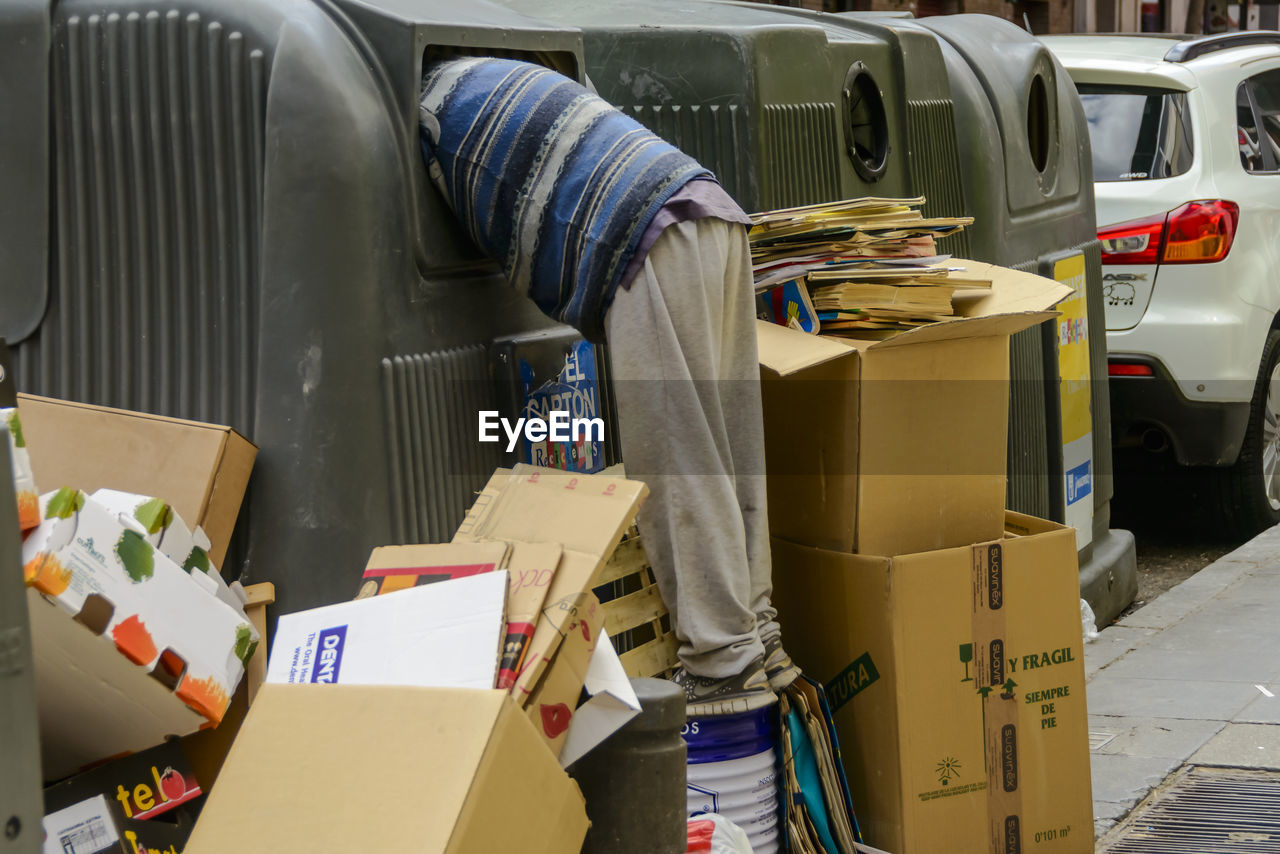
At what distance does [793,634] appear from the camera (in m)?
3.50

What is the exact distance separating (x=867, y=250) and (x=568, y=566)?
1254 millimetres

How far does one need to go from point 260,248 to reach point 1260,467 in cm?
529

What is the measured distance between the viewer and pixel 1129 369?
251 inches

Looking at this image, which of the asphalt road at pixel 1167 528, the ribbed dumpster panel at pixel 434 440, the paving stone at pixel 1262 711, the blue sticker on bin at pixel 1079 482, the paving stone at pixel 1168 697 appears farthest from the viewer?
the asphalt road at pixel 1167 528

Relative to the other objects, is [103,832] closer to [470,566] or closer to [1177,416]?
[470,566]

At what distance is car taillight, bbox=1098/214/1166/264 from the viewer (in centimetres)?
638

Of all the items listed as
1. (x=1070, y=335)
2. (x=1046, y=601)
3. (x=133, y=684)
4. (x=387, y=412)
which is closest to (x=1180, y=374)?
(x=1070, y=335)

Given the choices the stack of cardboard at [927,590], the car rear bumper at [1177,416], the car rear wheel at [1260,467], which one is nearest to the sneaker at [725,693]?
the stack of cardboard at [927,590]

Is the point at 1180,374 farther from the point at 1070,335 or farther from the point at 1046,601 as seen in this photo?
the point at 1046,601

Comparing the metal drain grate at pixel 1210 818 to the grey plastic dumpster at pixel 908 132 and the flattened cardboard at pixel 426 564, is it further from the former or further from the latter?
the flattened cardboard at pixel 426 564

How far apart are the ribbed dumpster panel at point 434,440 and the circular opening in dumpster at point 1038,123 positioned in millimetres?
3040

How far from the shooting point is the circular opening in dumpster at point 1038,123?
545 centimetres

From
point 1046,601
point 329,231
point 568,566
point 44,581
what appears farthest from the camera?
point 1046,601

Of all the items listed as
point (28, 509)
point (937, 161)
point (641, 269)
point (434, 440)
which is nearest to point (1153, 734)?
point (937, 161)
